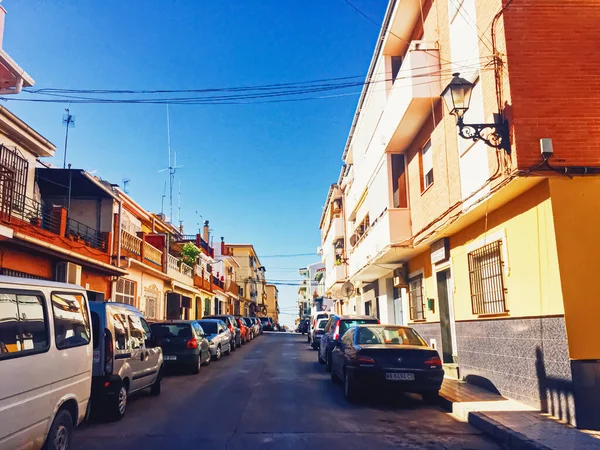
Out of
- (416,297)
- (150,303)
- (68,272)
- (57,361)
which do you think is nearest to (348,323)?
(416,297)

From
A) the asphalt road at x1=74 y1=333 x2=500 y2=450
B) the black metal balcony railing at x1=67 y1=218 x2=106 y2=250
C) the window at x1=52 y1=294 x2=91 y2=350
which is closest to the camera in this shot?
the window at x1=52 y1=294 x2=91 y2=350

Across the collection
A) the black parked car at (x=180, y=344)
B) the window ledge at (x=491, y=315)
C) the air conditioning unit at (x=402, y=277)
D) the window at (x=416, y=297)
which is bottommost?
the black parked car at (x=180, y=344)

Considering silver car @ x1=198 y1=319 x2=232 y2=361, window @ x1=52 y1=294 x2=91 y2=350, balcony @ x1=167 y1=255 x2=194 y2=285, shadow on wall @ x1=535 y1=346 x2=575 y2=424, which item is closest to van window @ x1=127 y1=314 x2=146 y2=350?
window @ x1=52 y1=294 x2=91 y2=350

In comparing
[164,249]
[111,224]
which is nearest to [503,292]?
[111,224]

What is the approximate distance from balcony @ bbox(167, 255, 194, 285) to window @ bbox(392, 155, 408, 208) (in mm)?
14337

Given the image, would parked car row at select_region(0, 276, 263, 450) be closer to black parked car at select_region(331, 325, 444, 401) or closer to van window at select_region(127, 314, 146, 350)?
van window at select_region(127, 314, 146, 350)

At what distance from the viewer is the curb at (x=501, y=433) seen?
6.21 m

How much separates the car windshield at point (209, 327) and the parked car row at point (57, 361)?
10.5 meters

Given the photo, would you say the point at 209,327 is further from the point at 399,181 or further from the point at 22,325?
the point at 22,325

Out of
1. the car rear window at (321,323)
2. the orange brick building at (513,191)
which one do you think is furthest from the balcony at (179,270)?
the orange brick building at (513,191)

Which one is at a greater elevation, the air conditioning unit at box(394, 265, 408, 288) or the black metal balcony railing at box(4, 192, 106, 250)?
the black metal balcony railing at box(4, 192, 106, 250)

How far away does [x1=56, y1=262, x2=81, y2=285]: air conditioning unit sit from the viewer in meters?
14.4

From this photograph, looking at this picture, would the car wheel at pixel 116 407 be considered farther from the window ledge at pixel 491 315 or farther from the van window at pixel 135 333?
the window ledge at pixel 491 315

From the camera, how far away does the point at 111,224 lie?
1852 centimetres
